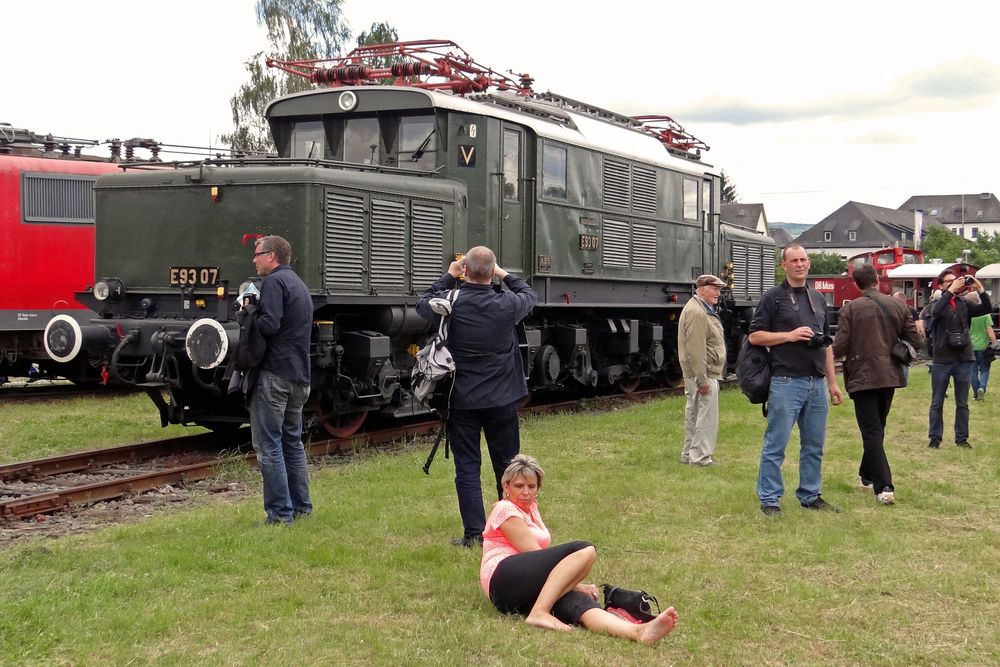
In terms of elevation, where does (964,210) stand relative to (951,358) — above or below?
above

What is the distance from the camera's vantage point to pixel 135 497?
29.2 feet

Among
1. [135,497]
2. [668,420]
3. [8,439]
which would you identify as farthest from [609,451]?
[8,439]

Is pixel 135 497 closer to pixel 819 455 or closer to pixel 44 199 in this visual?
pixel 819 455

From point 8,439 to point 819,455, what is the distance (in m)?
8.69

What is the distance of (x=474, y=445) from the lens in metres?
6.98

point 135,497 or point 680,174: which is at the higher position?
point 680,174

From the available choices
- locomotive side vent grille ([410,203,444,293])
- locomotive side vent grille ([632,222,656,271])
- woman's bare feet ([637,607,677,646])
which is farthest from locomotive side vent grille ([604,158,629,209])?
woman's bare feet ([637,607,677,646])

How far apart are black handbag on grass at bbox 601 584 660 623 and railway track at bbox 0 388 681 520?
486 cm

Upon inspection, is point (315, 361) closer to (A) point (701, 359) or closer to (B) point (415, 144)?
(B) point (415, 144)

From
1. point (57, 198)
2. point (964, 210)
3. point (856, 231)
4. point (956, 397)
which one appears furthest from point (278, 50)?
point (964, 210)

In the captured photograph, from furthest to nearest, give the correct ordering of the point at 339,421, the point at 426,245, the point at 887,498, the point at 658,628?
1. the point at 426,245
2. the point at 339,421
3. the point at 887,498
4. the point at 658,628

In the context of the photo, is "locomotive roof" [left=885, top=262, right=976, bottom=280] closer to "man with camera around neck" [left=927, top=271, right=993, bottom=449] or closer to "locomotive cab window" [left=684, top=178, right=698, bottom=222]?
"locomotive cab window" [left=684, top=178, right=698, bottom=222]

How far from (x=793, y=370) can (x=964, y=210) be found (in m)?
126

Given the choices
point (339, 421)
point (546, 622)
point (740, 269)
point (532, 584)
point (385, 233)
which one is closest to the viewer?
point (546, 622)
